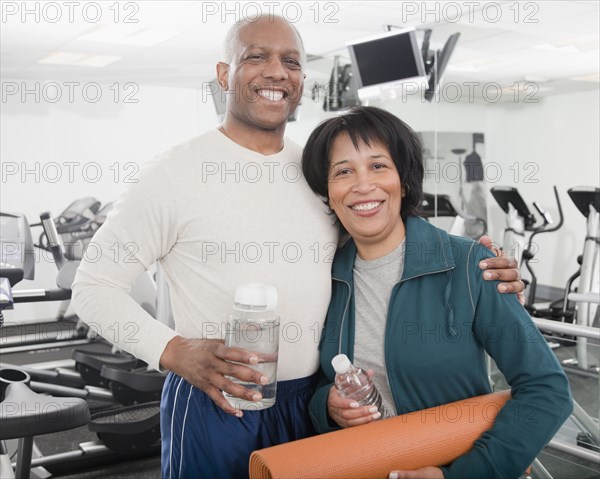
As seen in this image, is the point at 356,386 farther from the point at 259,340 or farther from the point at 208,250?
the point at 208,250

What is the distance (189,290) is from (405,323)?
0.48m

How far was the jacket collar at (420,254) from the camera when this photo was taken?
4.50 ft

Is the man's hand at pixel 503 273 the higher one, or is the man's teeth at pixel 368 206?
the man's teeth at pixel 368 206

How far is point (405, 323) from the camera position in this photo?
1.38 metres

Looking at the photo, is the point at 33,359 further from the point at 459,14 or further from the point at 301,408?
the point at 301,408

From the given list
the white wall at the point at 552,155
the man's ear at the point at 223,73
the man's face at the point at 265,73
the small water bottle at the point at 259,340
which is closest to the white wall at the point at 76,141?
the white wall at the point at 552,155

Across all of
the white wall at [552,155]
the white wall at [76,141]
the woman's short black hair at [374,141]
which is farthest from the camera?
the white wall at [76,141]

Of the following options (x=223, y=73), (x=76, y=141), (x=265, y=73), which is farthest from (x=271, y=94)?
(x=76, y=141)

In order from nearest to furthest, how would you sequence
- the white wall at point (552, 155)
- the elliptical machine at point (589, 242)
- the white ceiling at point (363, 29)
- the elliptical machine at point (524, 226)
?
the elliptical machine at point (589, 242) → the white ceiling at point (363, 29) → the white wall at point (552, 155) → the elliptical machine at point (524, 226)

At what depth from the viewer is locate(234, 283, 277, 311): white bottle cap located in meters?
1.23

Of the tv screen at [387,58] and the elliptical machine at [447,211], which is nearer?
the tv screen at [387,58]

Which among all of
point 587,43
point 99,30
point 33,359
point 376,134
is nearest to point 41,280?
point 33,359

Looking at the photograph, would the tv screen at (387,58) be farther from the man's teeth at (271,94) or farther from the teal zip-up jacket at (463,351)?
the teal zip-up jacket at (463,351)

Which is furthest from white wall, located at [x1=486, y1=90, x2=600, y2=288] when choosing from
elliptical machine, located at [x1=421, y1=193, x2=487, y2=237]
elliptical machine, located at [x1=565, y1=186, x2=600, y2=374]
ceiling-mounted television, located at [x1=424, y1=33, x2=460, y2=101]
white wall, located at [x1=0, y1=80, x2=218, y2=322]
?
white wall, located at [x1=0, y1=80, x2=218, y2=322]
